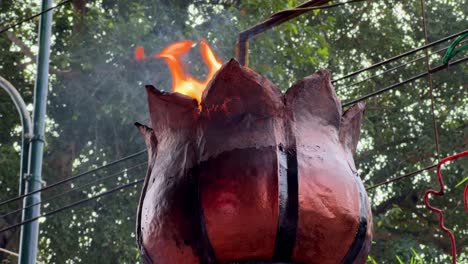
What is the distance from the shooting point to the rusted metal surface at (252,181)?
2205 mm

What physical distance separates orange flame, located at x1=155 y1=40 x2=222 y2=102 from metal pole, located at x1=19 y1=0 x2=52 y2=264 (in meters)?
3.43

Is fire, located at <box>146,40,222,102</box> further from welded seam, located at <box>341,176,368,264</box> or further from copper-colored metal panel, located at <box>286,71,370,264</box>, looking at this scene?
welded seam, located at <box>341,176,368,264</box>

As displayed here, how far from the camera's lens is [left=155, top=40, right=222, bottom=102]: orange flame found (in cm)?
268

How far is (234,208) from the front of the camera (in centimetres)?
220

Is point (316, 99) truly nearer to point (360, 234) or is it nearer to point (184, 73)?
point (360, 234)

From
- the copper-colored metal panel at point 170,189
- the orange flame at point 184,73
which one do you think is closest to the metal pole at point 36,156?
the orange flame at point 184,73

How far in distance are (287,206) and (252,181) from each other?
3.8 inches

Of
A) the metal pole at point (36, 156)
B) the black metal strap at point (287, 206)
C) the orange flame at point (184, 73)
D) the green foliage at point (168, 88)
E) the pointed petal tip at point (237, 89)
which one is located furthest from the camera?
the green foliage at point (168, 88)

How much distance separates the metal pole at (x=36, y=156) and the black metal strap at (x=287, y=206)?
14.1 feet

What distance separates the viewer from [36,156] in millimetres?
6648

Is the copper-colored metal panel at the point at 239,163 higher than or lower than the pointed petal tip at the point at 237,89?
lower

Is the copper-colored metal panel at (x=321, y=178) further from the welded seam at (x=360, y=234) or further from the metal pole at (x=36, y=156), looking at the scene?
the metal pole at (x=36, y=156)

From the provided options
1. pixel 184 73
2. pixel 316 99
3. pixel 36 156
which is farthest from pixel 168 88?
pixel 316 99

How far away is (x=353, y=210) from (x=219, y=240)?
32 centimetres
